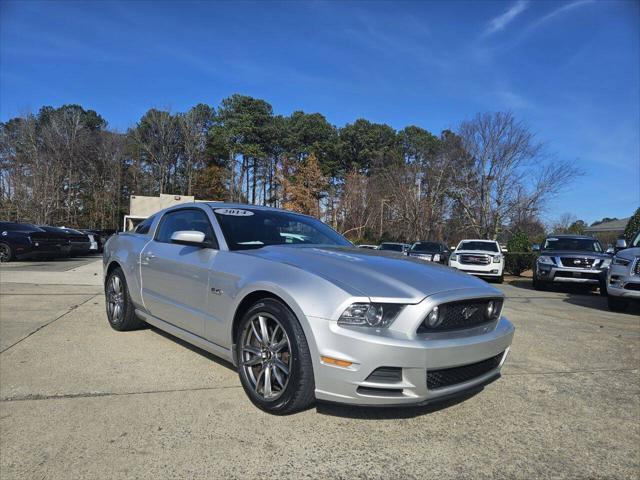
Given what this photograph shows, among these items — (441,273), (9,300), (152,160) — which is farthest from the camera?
(152,160)

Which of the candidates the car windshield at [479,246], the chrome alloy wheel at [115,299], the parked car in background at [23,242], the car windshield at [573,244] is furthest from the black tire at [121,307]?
the car windshield at [479,246]

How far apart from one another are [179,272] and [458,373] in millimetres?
2480

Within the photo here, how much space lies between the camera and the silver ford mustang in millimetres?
2568

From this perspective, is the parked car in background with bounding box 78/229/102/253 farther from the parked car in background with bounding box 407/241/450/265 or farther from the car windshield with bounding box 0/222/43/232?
the parked car in background with bounding box 407/241/450/265

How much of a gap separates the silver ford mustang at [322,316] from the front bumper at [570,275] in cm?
936

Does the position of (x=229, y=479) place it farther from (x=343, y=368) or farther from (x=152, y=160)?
(x=152, y=160)

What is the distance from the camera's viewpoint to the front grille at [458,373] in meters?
2.65

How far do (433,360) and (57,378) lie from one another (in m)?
3.05

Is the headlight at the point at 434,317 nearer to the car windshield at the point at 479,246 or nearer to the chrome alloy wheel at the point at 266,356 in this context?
the chrome alloy wheel at the point at 266,356

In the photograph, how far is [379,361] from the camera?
2514 mm

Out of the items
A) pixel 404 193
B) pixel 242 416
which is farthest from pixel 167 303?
pixel 404 193

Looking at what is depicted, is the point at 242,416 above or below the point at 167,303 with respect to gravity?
below

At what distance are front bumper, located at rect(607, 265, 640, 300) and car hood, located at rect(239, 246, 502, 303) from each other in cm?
611

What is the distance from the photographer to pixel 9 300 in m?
6.93
